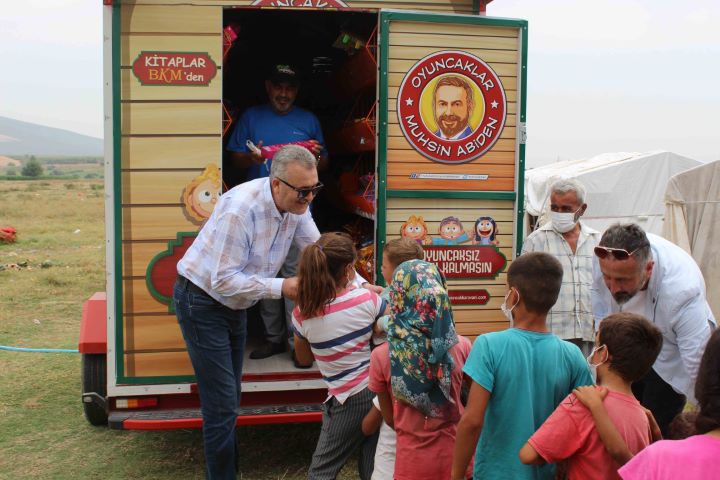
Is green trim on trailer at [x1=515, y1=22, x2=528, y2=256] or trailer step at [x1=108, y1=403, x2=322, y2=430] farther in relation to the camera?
green trim on trailer at [x1=515, y1=22, x2=528, y2=256]

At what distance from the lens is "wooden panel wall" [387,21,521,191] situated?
4832mm

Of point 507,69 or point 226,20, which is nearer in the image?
point 507,69

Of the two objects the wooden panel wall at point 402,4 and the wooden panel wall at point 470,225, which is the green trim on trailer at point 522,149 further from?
the wooden panel wall at point 402,4

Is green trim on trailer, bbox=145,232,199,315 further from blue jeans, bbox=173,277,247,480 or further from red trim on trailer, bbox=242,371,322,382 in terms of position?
red trim on trailer, bbox=242,371,322,382

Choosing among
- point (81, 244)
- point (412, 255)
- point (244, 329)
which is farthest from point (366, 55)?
point (81, 244)

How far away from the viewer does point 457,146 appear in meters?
4.96

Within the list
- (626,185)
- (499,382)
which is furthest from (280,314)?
(626,185)

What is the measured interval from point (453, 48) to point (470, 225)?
3.73ft

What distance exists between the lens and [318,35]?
7660 millimetres

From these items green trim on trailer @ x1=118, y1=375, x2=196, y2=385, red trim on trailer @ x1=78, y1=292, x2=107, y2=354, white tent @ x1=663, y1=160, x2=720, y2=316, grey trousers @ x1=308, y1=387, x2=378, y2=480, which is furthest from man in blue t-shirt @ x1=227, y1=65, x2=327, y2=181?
white tent @ x1=663, y1=160, x2=720, y2=316

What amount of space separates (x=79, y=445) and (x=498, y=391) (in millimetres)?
3934

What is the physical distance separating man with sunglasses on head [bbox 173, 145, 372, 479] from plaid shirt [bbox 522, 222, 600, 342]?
137 cm

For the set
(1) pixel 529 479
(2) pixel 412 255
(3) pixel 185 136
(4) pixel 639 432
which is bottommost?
(1) pixel 529 479

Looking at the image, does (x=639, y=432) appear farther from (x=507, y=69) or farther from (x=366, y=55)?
(x=366, y=55)
